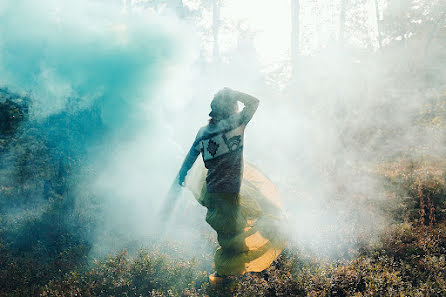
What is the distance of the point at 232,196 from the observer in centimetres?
293

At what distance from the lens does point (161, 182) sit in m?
6.57

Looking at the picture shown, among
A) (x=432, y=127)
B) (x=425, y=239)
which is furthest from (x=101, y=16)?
(x=432, y=127)

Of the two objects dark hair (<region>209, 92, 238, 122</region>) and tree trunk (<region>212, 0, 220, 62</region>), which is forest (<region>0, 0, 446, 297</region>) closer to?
dark hair (<region>209, 92, 238, 122</region>)

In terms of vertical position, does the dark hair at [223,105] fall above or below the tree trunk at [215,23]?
below

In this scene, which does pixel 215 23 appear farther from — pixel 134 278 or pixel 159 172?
pixel 134 278

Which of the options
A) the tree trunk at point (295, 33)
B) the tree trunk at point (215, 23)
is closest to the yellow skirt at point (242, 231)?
the tree trunk at point (295, 33)

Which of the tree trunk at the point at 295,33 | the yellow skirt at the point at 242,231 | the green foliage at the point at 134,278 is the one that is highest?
the tree trunk at the point at 295,33

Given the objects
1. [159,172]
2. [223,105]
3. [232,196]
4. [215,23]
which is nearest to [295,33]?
[215,23]

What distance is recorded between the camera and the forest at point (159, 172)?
3.71 metres

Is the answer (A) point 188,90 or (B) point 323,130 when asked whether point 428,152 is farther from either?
(A) point 188,90

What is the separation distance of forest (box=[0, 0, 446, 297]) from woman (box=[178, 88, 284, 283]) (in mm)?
293

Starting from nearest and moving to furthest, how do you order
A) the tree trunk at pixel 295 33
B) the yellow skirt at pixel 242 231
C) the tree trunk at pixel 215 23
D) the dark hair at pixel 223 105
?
the dark hair at pixel 223 105 → the yellow skirt at pixel 242 231 → the tree trunk at pixel 295 33 → the tree trunk at pixel 215 23

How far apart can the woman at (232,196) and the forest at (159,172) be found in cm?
29

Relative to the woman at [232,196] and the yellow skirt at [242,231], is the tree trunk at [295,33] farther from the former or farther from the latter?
the yellow skirt at [242,231]
